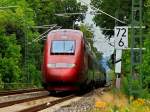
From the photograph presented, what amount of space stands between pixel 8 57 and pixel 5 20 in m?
6.35

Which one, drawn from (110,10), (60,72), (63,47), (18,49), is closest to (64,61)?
(60,72)

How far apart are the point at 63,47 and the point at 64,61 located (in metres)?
1.11

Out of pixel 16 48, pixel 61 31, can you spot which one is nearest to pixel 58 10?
pixel 16 48

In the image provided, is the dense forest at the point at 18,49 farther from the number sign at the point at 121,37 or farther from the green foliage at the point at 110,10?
the number sign at the point at 121,37

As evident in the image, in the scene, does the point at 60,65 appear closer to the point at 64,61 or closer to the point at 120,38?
the point at 64,61

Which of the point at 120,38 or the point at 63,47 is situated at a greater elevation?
the point at 120,38

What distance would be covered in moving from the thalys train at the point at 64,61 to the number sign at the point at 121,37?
10.3 metres

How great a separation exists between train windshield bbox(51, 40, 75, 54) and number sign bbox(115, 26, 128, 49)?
10.9 m

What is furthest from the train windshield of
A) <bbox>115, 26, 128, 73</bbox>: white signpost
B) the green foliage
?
the green foliage

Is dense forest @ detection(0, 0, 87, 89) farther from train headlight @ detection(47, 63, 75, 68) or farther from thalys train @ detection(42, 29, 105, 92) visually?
train headlight @ detection(47, 63, 75, 68)

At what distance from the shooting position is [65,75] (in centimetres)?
3216

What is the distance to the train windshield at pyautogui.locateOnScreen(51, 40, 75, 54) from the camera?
32938 millimetres

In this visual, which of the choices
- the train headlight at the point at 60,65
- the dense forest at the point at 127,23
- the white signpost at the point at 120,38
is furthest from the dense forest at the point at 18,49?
the white signpost at the point at 120,38

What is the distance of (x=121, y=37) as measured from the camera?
22.0 meters
